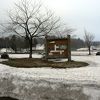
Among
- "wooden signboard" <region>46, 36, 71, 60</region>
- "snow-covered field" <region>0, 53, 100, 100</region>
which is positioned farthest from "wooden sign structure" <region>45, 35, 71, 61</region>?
"snow-covered field" <region>0, 53, 100, 100</region>

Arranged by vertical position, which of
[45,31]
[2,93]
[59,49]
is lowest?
[2,93]

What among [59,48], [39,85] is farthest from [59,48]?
[39,85]

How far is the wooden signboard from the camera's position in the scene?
1750 centimetres

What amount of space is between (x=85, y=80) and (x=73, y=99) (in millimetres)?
1257

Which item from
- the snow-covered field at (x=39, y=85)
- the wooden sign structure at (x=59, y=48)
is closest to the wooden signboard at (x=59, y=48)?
the wooden sign structure at (x=59, y=48)

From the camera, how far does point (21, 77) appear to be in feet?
35.8

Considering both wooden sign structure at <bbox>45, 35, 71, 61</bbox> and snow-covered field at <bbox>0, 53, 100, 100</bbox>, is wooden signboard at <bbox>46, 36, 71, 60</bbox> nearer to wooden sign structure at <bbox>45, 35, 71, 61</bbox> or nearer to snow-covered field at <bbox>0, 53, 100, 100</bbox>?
wooden sign structure at <bbox>45, 35, 71, 61</bbox>

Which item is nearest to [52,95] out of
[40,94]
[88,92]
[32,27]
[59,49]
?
[40,94]

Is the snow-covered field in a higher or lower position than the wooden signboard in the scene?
lower

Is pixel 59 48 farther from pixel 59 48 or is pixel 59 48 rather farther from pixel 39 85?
pixel 39 85

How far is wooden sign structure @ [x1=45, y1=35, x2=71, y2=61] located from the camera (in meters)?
17.5

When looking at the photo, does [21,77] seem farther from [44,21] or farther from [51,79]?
[44,21]

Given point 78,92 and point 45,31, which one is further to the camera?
point 45,31

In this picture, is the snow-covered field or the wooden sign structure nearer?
the snow-covered field
